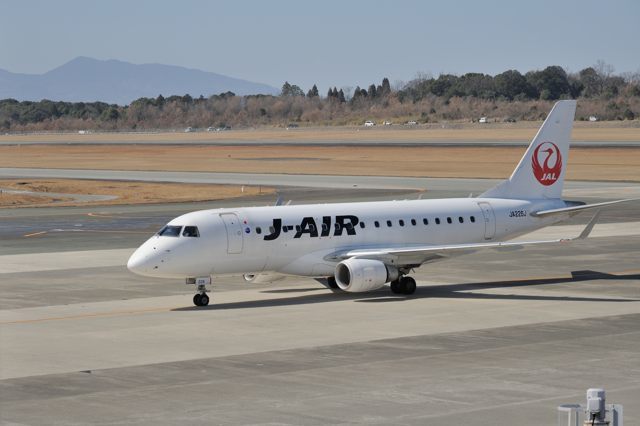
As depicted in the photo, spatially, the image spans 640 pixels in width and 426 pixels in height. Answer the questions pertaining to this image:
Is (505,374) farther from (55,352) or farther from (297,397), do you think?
(55,352)

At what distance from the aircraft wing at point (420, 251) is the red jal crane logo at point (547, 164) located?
6.80 meters

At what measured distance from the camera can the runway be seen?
25484 millimetres

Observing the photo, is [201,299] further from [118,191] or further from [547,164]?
[118,191]

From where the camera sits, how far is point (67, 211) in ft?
278

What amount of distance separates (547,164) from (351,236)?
35.3ft

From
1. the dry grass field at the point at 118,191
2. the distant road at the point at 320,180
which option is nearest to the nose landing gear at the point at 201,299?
the dry grass field at the point at 118,191

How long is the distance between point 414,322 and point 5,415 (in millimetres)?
15630

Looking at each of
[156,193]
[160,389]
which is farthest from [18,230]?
[160,389]

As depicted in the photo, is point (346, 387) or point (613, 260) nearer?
point (346, 387)

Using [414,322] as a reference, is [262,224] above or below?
above

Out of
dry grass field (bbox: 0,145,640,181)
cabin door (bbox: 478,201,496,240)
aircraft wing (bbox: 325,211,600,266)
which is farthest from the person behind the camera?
dry grass field (bbox: 0,145,640,181)

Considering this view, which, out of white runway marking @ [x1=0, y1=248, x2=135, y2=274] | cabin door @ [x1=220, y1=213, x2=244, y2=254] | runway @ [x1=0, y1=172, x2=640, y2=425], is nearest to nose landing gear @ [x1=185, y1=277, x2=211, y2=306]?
runway @ [x1=0, y1=172, x2=640, y2=425]

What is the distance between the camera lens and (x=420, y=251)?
140 feet

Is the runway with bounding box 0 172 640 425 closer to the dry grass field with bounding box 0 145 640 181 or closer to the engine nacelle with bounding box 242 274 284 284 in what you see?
the engine nacelle with bounding box 242 274 284 284
